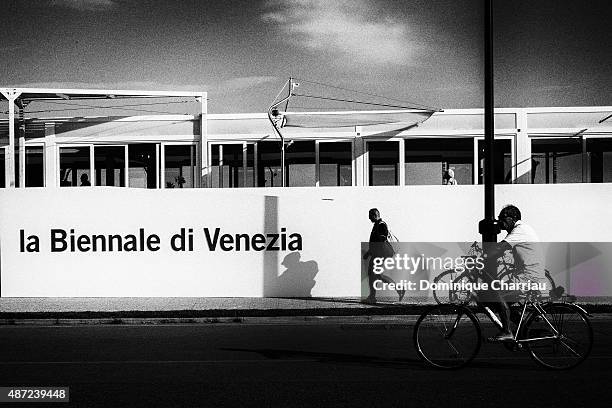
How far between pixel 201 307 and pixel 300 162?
948 cm

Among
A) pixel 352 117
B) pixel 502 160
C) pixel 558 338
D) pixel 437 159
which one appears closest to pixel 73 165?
pixel 352 117

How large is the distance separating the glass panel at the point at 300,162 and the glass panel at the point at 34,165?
713cm

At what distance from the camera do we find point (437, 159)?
70.8 feet

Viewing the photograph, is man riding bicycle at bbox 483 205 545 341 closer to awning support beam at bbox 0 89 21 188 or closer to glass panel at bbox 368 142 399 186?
glass panel at bbox 368 142 399 186

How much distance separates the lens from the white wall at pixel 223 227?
48.2ft

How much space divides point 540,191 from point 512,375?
7.75 metres

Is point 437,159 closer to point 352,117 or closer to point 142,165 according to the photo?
point 352,117

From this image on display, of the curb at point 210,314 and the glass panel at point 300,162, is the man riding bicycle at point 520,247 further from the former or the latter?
the glass panel at point 300,162

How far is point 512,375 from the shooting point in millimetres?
7500

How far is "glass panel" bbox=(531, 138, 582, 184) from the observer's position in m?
21.3

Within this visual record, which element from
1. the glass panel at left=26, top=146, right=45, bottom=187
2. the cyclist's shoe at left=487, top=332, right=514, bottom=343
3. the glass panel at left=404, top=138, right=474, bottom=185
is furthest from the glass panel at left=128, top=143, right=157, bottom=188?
the cyclist's shoe at left=487, top=332, right=514, bottom=343

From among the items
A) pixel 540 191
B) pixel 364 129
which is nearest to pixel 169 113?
pixel 364 129

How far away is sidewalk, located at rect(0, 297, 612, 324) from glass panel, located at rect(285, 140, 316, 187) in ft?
26.3

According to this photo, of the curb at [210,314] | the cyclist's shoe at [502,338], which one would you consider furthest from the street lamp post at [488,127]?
the cyclist's shoe at [502,338]
